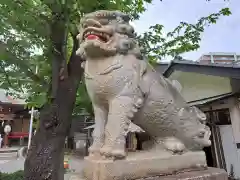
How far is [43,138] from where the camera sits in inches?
136

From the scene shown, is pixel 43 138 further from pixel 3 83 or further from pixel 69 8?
pixel 69 8

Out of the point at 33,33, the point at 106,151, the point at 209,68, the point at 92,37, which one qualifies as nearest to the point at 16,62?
the point at 33,33

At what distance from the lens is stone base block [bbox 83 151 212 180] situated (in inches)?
54.8

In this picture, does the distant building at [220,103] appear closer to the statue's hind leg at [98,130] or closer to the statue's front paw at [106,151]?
the statue's hind leg at [98,130]

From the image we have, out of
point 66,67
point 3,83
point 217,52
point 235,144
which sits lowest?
point 235,144

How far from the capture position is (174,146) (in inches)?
68.6

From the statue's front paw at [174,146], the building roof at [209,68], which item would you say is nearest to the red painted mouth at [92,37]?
the statue's front paw at [174,146]

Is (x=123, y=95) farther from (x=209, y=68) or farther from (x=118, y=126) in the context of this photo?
(x=209, y=68)

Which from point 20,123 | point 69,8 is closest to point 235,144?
point 69,8

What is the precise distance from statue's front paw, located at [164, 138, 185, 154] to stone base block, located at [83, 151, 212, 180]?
4cm

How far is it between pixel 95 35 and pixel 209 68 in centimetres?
436

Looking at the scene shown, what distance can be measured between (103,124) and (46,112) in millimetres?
2203

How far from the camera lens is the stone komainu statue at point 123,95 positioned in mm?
1549

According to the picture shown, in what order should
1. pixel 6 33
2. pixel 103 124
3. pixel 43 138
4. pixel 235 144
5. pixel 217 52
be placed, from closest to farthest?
pixel 103 124
pixel 6 33
pixel 43 138
pixel 235 144
pixel 217 52
